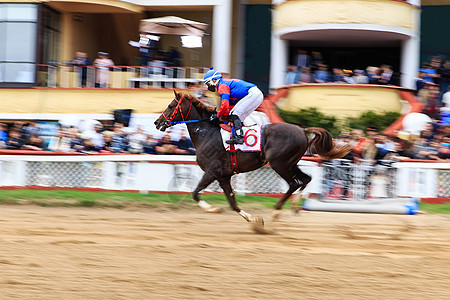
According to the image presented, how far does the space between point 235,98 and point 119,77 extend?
396 inches

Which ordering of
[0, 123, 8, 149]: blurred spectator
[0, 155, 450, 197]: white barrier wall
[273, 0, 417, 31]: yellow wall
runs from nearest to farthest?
[0, 155, 450, 197]: white barrier wall
[0, 123, 8, 149]: blurred spectator
[273, 0, 417, 31]: yellow wall

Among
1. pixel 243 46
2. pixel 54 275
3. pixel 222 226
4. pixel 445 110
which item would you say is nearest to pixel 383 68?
pixel 445 110

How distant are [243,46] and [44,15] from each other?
22.6 ft

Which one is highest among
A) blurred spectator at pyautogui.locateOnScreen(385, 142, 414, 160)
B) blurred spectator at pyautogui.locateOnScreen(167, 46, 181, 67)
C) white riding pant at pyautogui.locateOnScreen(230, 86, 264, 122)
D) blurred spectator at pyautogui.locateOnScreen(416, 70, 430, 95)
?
blurred spectator at pyautogui.locateOnScreen(167, 46, 181, 67)

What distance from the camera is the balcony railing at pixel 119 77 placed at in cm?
1969

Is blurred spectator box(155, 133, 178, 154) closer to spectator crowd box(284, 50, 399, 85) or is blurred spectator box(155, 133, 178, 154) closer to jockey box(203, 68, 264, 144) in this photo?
jockey box(203, 68, 264, 144)

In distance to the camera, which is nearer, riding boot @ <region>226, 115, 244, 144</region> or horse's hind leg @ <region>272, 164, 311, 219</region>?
riding boot @ <region>226, 115, 244, 144</region>

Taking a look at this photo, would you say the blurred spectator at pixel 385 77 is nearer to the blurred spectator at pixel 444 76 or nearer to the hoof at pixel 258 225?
the blurred spectator at pixel 444 76

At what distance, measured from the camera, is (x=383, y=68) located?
62.6ft

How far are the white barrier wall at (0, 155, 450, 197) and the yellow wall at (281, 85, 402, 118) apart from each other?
14.8 feet

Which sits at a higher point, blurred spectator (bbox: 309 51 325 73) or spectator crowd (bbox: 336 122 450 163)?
blurred spectator (bbox: 309 51 325 73)

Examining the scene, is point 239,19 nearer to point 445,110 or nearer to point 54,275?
point 445,110

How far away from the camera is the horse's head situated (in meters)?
10.6

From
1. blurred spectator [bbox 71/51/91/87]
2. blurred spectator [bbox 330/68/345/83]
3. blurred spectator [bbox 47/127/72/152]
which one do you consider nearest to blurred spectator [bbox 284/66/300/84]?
blurred spectator [bbox 330/68/345/83]
